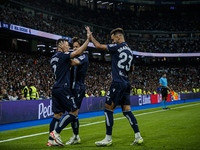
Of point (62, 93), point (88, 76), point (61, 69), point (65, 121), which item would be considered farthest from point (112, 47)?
point (88, 76)

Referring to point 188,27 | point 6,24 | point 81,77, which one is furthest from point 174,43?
point 81,77

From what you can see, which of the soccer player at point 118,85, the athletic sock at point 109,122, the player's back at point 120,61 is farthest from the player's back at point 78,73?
the athletic sock at point 109,122

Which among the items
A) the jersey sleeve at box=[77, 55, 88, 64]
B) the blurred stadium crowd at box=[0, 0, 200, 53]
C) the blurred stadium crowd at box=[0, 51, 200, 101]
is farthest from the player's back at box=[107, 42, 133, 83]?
the blurred stadium crowd at box=[0, 0, 200, 53]

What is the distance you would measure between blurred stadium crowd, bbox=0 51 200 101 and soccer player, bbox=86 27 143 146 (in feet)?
30.8

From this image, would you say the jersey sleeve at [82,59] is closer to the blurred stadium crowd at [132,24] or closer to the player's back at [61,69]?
the player's back at [61,69]

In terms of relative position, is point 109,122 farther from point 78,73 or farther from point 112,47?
point 112,47

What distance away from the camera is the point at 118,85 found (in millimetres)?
4730

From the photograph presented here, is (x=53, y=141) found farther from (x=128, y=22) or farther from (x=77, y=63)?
(x=128, y=22)

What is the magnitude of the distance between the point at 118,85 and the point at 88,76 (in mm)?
25413

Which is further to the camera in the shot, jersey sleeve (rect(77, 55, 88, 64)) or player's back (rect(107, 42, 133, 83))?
jersey sleeve (rect(77, 55, 88, 64))

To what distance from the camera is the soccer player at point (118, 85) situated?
4695mm

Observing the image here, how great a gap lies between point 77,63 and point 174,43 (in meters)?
51.3

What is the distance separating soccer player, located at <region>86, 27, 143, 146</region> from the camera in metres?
4.70

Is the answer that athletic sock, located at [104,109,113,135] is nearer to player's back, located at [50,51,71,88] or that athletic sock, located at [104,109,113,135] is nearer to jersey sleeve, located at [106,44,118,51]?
player's back, located at [50,51,71,88]
